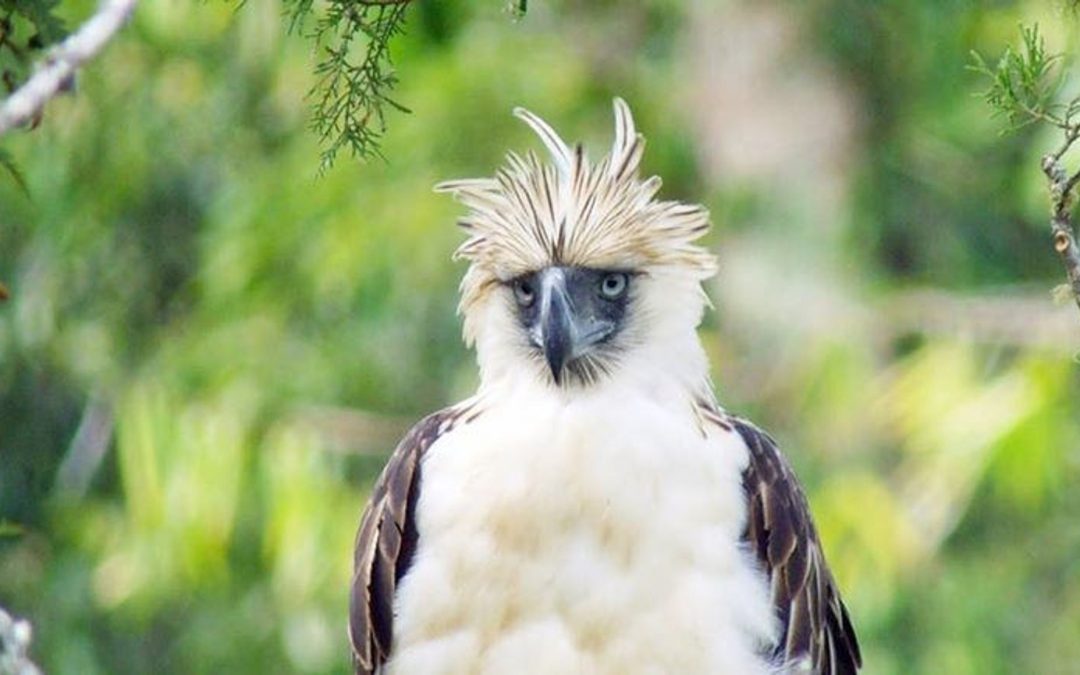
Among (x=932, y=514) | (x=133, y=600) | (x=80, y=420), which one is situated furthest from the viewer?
(x=80, y=420)

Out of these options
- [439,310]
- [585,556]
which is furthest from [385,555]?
[439,310]

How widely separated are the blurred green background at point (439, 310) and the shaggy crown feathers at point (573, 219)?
469 centimetres

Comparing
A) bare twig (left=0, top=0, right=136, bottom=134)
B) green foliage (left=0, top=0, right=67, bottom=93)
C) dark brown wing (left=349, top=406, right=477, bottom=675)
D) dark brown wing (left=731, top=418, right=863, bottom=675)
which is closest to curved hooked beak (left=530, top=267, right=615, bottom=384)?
dark brown wing (left=349, top=406, right=477, bottom=675)

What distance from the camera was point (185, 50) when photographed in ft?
40.5

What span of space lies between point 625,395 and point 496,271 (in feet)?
1.23

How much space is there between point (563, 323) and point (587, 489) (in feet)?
1.06

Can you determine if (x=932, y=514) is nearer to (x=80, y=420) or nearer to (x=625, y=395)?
(x=80, y=420)

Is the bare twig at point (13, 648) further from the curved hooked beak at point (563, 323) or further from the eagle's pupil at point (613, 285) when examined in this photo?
the eagle's pupil at point (613, 285)

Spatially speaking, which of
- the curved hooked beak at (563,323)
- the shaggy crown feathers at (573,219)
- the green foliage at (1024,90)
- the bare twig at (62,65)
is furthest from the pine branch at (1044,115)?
the shaggy crown feathers at (573,219)

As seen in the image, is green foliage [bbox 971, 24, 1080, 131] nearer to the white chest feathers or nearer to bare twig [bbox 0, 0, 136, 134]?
bare twig [bbox 0, 0, 136, 134]

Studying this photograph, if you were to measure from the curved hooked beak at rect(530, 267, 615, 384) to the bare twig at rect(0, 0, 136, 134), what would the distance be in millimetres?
1639

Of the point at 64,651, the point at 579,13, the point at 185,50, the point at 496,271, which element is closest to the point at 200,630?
the point at 64,651

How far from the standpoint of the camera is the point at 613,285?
17.1ft

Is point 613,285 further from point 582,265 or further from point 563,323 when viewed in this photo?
point 563,323
